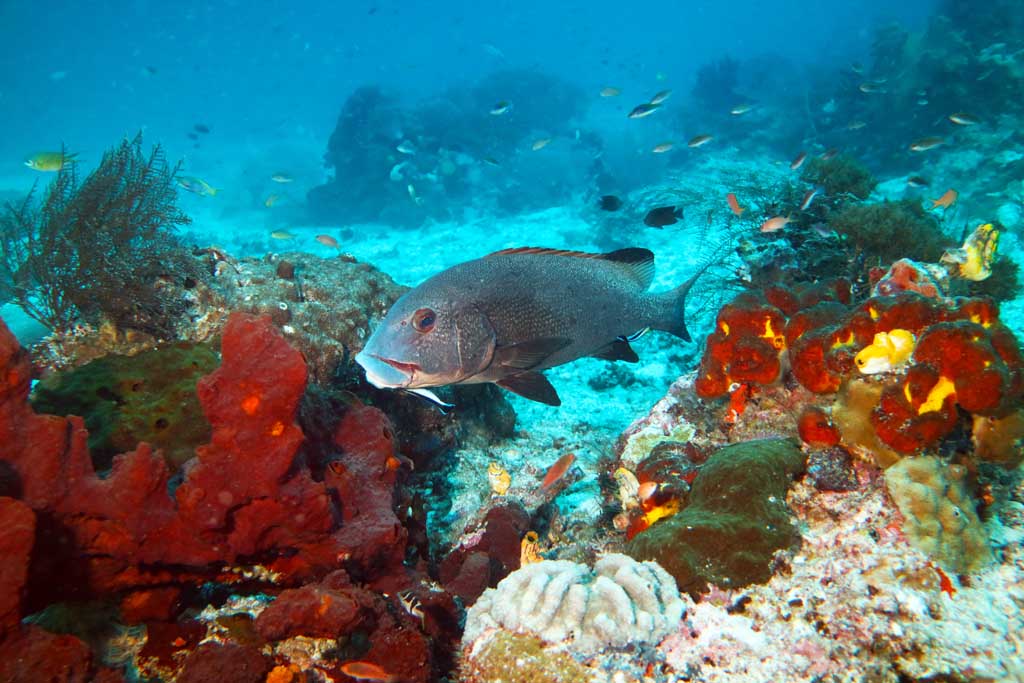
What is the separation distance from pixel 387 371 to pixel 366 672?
1367 mm

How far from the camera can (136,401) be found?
3.17 meters

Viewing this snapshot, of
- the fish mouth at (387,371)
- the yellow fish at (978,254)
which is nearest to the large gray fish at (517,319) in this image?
the fish mouth at (387,371)

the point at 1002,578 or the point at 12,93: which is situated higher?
the point at 12,93

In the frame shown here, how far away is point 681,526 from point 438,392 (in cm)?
296

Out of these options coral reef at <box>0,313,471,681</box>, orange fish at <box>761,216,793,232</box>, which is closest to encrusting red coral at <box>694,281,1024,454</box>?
coral reef at <box>0,313,471,681</box>

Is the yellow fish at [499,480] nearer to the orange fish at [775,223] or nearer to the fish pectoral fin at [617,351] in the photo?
the fish pectoral fin at [617,351]

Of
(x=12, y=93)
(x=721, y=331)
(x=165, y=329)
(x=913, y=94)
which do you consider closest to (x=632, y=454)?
(x=721, y=331)

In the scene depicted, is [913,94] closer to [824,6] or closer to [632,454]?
[632,454]

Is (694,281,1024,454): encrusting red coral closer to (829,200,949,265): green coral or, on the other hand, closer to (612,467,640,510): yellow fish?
(612,467,640,510): yellow fish

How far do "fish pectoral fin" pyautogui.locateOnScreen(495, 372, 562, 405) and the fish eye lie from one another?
2.02ft

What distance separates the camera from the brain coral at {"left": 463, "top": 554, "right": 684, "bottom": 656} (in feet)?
7.28

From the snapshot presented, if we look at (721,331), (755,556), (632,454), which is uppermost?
(721,331)

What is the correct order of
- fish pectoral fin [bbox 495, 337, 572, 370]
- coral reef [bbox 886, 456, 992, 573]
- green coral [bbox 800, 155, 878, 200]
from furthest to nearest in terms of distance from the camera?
green coral [bbox 800, 155, 878, 200] → fish pectoral fin [bbox 495, 337, 572, 370] → coral reef [bbox 886, 456, 992, 573]

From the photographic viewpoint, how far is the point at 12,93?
78.1m
